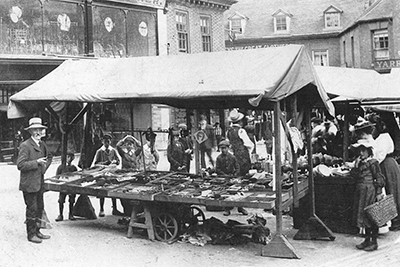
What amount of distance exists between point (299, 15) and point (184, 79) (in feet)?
113

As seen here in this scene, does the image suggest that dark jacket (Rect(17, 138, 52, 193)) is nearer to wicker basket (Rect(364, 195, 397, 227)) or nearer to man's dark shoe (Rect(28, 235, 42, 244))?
man's dark shoe (Rect(28, 235, 42, 244))

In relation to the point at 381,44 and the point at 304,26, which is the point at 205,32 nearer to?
the point at 381,44

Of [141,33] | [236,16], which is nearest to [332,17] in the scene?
[236,16]

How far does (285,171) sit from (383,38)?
25962mm

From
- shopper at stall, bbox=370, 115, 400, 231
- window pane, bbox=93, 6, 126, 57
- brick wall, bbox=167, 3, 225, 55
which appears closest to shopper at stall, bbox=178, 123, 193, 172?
shopper at stall, bbox=370, 115, 400, 231

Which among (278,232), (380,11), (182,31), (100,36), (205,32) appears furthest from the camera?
(380,11)

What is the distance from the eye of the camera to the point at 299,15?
4050 cm

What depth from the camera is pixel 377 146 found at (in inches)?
332

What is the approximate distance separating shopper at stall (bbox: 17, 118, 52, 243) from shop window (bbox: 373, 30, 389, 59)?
28.8 metres

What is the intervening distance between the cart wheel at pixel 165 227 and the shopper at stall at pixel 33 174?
6.33 ft

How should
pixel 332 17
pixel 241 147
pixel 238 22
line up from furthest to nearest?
pixel 238 22, pixel 332 17, pixel 241 147

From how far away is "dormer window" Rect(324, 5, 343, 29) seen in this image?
3888 cm

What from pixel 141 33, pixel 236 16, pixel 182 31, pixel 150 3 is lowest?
pixel 141 33

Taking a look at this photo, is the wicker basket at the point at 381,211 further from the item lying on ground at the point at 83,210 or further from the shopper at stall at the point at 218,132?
the shopper at stall at the point at 218,132
